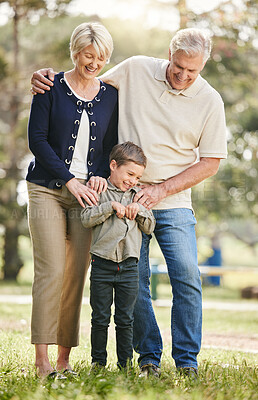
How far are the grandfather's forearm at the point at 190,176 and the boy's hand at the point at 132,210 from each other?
255mm

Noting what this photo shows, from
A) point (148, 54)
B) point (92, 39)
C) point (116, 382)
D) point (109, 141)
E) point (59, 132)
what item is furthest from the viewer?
point (148, 54)

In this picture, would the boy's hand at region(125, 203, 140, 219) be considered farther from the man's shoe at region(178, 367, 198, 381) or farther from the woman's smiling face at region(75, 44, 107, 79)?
the man's shoe at region(178, 367, 198, 381)

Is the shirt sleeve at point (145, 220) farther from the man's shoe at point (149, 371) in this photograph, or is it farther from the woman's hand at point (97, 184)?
the man's shoe at point (149, 371)

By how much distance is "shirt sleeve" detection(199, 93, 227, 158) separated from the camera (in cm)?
376

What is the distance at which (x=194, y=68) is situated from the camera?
3576 millimetres

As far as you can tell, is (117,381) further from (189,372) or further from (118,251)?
(118,251)

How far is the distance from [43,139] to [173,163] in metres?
0.82

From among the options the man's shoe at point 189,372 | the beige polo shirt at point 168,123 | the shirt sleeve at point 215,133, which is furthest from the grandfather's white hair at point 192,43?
the man's shoe at point 189,372

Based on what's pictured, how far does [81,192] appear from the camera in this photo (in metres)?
3.50

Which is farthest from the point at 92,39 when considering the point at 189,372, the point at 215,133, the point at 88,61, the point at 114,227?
the point at 189,372

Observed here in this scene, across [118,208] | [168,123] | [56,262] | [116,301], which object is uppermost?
[168,123]

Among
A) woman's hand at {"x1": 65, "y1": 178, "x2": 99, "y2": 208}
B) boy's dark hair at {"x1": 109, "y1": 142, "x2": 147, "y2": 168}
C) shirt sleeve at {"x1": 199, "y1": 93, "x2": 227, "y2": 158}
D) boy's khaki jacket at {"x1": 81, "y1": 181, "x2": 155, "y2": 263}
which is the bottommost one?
boy's khaki jacket at {"x1": 81, "y1": 181, "x2": 155, "y2": 263}

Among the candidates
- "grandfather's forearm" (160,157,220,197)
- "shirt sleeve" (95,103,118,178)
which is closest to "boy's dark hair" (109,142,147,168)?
"shirt sleeve" (95,103,118,178)

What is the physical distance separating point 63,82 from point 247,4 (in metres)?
8.84
